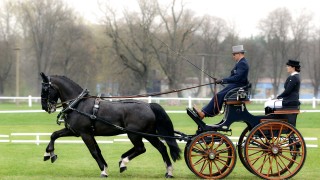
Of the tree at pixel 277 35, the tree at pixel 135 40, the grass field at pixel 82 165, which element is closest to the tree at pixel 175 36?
the tree at pixel 135 40

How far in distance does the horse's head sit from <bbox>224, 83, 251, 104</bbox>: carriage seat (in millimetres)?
2999

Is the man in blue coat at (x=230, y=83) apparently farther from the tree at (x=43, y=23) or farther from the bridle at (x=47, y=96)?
the tree at (x=43, y=23)

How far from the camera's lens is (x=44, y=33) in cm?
6281

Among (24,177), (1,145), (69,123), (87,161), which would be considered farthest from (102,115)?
(1,145)

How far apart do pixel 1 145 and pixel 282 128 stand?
9.03 m

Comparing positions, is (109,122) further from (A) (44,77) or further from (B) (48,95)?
(A) (44,77)

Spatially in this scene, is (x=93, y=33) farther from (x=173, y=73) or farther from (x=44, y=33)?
(x=173, y=73)

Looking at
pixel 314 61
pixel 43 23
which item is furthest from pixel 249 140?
pixel 314 61

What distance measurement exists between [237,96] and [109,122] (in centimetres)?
219

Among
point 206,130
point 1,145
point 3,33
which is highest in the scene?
point 3,33

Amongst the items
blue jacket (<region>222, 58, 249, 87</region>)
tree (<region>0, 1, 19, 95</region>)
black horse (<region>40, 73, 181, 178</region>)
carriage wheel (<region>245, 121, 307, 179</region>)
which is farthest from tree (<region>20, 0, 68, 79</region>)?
carriage wheel (<region>245, 121, 307, 179</region>)

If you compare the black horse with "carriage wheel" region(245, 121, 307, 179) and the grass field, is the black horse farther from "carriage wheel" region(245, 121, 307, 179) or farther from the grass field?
"carriage wheel" region(245, 121, 307, 179)

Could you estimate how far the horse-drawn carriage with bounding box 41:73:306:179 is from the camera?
28.5ft

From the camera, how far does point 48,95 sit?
374 inches
